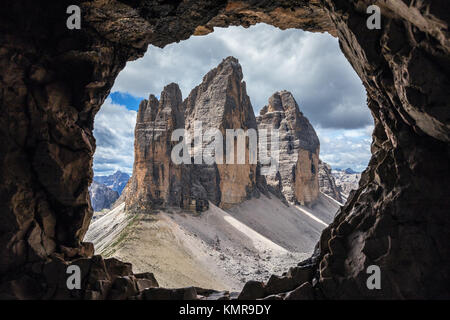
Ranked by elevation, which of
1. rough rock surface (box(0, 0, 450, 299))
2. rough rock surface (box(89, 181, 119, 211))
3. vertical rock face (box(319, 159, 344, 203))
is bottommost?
rough rock surface (box(89, 181, 119, 211))

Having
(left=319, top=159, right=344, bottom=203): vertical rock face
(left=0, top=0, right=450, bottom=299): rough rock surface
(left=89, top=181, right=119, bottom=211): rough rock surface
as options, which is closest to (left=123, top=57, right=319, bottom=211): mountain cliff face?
(left=319, top=159, right=344, bottom=203): vertical rock face

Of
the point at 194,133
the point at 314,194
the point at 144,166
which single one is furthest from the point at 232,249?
the point at 314,194

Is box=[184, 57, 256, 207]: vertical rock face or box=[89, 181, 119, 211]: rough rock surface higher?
box=[184, 57, 256, 207]: vertical rock face

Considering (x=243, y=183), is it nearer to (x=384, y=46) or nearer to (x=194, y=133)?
(x=194, y=133)

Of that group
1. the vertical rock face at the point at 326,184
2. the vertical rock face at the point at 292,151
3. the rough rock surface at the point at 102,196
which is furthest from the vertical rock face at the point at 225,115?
the rough rock surface at the point at 102,196

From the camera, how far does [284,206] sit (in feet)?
262

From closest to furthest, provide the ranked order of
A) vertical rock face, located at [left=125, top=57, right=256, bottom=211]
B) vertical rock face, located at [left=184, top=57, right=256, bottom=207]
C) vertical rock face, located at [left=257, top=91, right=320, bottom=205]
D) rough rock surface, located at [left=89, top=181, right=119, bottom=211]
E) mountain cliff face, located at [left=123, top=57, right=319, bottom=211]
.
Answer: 1. vertical rock face, located at [left=125, top=57, right=256, bottom=211]
2. mountain cliff face, located at [left=123, top=57, right=319, bottom=211]
3. vertical rock face, located at [left=184, top=57, right=256, bottom=207]
4. vertical rock face, located at [left=257, top=91, right=320, bottom=205]
5. rough rock surface, located at [left=89, top=181, right=119, bottom=211]

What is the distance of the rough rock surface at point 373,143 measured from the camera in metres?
6.79

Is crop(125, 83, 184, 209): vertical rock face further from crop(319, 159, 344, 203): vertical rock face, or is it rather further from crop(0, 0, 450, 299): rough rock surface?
crop(319, 159, 344, 203): vertical rock face

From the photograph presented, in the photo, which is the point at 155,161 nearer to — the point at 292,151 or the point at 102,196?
the point at 292,151

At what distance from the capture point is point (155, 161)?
47.4m

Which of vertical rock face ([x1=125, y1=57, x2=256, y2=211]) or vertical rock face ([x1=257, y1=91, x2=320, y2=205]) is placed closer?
vertical rock face ([x1=125, y1=57, x2=256, y2=211])

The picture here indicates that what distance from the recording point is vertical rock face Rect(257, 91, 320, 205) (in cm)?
8888

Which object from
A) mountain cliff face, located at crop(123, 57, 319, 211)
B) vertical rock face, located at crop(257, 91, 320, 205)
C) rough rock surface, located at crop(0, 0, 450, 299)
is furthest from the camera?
vertical rock face, located at crop(257, 91, 320, 205)
